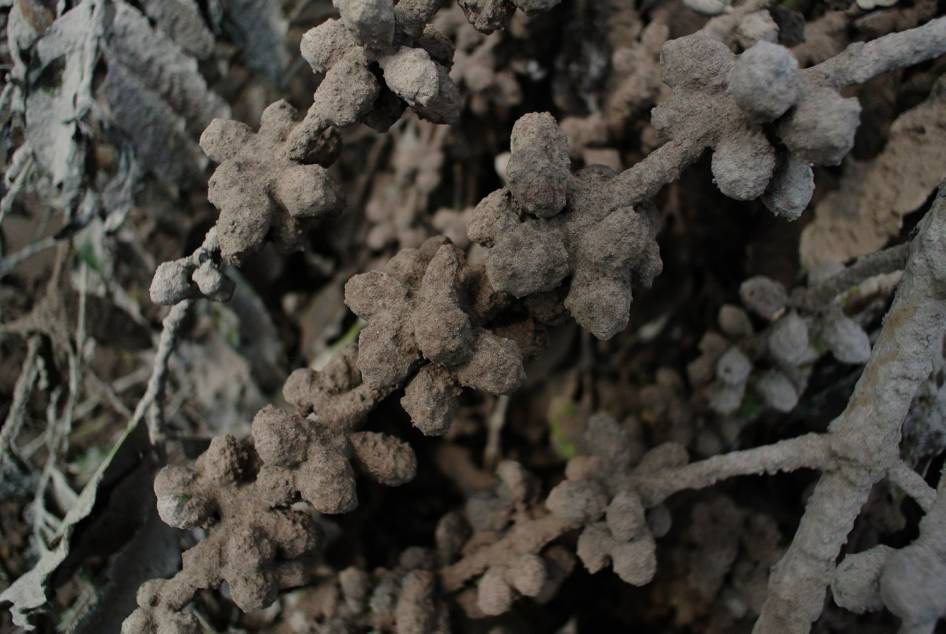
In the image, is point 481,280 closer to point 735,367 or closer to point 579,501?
point 579,501

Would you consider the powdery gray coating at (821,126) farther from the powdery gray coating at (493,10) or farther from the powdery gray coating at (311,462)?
the powdery gray coating at (311,462)

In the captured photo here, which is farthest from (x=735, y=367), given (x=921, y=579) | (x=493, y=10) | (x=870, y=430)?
(x=493, y=10)

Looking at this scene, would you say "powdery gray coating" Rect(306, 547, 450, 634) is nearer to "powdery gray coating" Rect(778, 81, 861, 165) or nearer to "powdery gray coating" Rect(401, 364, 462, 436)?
"powdery gray coating" Rect(401, 364, 462, 436)

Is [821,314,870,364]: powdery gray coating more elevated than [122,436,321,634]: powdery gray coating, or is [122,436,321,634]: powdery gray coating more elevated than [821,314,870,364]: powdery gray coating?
[122,436,321,634]: powdery gray coating

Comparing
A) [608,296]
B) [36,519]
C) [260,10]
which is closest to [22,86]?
[260,10]

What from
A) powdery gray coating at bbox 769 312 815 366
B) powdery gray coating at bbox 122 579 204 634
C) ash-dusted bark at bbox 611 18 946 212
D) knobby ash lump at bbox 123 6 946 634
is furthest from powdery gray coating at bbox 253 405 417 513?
powdery gray coating at bbox 769 312 815 366

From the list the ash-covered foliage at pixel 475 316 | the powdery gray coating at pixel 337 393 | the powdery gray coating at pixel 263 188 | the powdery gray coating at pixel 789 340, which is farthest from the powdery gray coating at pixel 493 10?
the powdery gray coating at pixel 789 340

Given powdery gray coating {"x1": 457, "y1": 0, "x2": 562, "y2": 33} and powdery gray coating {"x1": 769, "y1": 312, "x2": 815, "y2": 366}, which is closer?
powdery gray coating {"x1": 457, "y1": 0, "x2": 562, "y2": 33}
